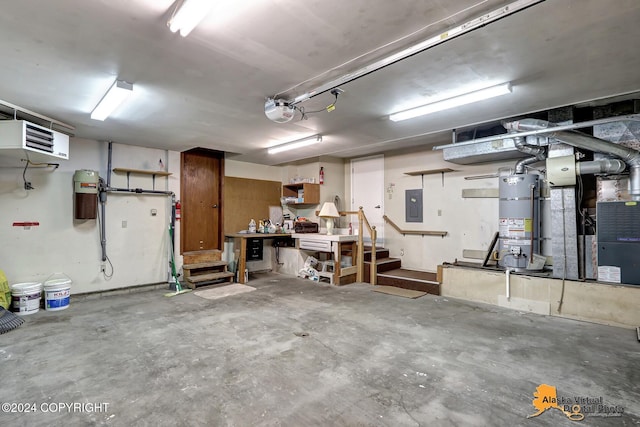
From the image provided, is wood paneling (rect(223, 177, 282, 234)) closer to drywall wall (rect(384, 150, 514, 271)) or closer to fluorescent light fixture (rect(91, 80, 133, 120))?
drywall wall (rect(384, 150, 514, 271))

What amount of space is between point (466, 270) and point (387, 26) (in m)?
4.11

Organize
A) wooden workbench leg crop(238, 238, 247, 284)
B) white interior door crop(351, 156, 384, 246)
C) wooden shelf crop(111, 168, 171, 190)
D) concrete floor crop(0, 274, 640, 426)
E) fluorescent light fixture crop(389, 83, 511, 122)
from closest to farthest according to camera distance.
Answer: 1. concrete floor crop(0, 274, 640, 426)
2. fluorescent light fixture crop(389, 83, 511, 122)
3. wooden shelf crop(111, 168, 171, 190)
4. wooden workbench leg crop(238, 238, 247, 284)
5. white interior door crop(351, 156, 384, 246)

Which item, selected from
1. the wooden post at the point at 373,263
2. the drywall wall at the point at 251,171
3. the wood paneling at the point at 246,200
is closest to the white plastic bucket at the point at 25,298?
the wood paneling at the point at 246,200

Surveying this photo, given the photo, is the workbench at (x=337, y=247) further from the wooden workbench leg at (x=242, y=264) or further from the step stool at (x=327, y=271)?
the wooden workbench leg at (x=242, y=264)

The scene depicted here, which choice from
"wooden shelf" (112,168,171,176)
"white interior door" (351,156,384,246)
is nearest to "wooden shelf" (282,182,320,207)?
"white interior door" (351,156,384,246)

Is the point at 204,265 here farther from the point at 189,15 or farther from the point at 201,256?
the point at 189,15

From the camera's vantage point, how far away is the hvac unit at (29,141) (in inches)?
140

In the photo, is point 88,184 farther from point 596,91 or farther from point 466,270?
point 596,91

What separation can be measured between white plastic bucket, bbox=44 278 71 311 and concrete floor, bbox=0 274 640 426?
0.50ft

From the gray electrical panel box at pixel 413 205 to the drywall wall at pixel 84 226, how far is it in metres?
4.89

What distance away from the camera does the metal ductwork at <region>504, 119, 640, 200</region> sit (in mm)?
3779

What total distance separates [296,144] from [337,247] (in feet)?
7.02

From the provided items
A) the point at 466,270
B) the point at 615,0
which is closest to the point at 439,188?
the point at 466,270

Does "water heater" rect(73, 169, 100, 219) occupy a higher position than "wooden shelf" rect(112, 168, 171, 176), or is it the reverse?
"wooden shelf" rect(112, 168, 171, 176)
